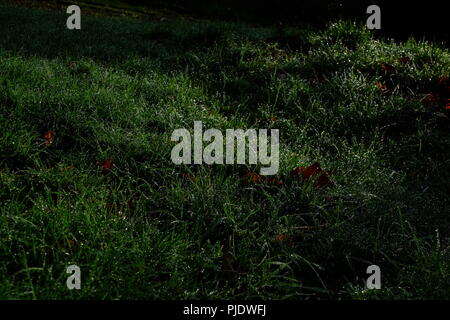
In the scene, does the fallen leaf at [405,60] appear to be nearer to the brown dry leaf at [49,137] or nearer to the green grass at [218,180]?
the green grass at [218,180]

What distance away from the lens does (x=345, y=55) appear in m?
4.37

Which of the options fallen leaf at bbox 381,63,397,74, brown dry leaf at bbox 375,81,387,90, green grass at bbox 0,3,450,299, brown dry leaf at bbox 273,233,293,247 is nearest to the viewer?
green grass at bbox 0,3,450,299

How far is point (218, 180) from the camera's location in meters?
2.40

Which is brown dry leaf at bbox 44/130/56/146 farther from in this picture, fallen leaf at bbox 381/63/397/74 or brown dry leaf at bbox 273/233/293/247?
fallen leaf at bbox 381/63/397/74

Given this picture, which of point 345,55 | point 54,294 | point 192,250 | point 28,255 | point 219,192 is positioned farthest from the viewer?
point 345,55

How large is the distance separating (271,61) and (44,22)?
3332 millimetres

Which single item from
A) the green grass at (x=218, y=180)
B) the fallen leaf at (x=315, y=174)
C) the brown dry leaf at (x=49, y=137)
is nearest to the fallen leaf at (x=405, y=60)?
the green grass at (x=218, y=180)

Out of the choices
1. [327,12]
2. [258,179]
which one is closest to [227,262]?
[258,179]

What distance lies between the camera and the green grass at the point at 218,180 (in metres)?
1.85

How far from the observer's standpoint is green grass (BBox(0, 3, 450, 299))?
1848 mm

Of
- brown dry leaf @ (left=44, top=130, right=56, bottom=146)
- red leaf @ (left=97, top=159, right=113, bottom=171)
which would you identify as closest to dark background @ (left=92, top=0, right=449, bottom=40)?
red leaf @ (left=97, top=159, right=113, bottom=171)

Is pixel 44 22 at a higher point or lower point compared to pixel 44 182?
higher

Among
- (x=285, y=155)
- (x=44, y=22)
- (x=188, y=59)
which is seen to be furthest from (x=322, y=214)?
(x=44, y=22)

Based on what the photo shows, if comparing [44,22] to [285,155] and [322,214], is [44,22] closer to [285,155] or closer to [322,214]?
[285,155]
